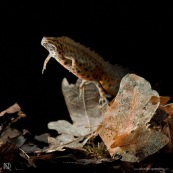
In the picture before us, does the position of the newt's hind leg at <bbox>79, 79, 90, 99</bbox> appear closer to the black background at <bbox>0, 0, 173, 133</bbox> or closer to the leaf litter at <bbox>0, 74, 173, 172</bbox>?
the leaf litter at <bbox>0, 74, 173, 172</bbox>

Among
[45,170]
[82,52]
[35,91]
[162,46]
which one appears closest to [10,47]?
[35,91]

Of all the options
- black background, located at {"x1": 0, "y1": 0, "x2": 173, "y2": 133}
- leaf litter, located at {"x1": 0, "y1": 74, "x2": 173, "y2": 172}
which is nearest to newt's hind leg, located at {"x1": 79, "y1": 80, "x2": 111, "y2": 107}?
leaf litter, located at {"x1": 0, "y1": 74, "x2": 173, "y2": 172}

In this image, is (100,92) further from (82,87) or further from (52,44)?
(52,44)

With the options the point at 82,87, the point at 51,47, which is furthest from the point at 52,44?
the point at 82,87

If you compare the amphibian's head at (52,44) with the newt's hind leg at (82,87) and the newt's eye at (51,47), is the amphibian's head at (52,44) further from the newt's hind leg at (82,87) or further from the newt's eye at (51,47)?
the newt's hind leg at (82,87)

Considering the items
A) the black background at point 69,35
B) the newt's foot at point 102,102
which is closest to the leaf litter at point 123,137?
the newt's foot at point 102,102

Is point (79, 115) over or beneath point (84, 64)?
beneath

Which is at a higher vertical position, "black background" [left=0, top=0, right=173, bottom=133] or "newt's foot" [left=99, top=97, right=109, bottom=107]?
"black background" [left=0, top=0, right=173, bottom=133]
